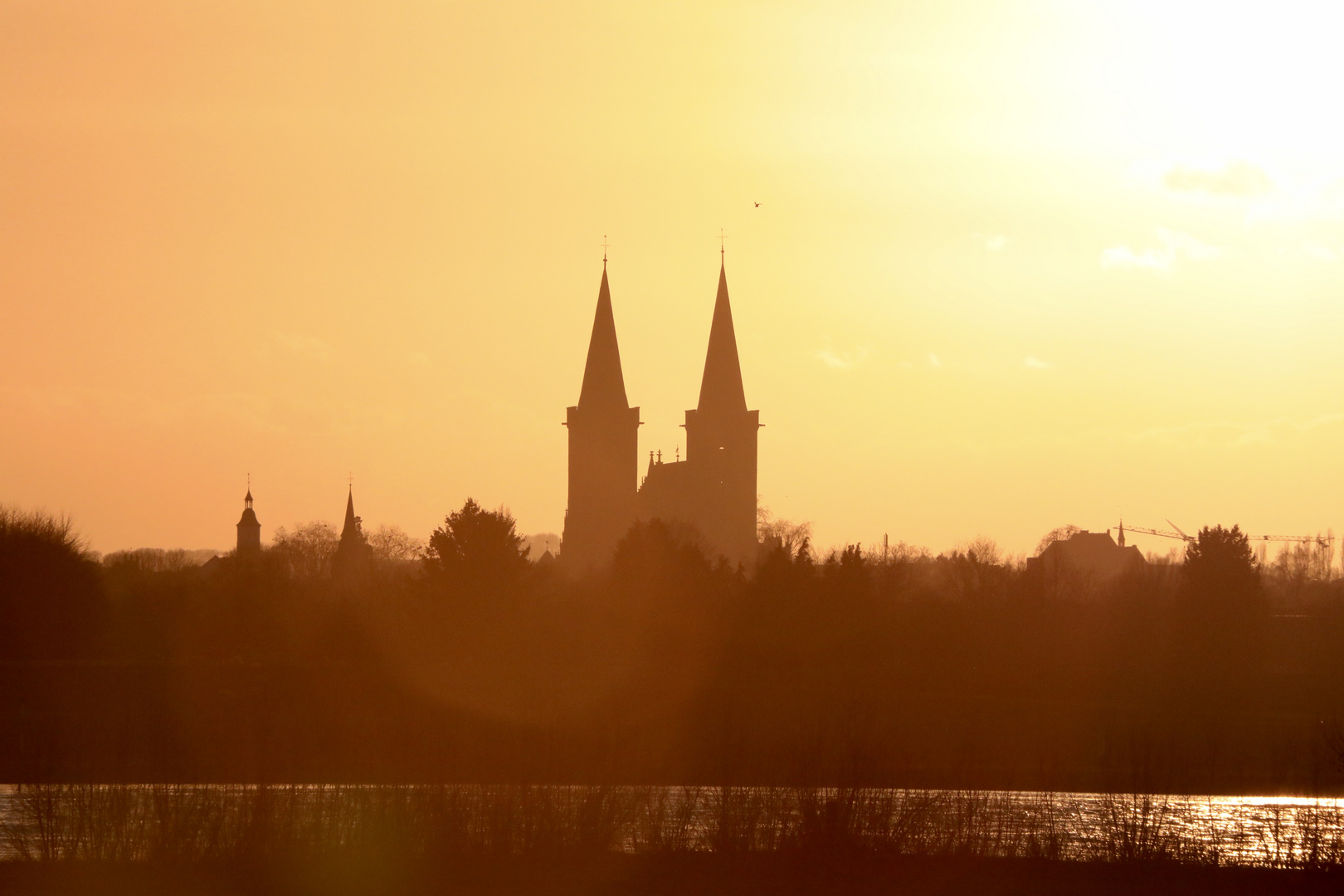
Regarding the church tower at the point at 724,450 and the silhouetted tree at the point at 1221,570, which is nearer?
the silhouetted tree at the point at 1221,570

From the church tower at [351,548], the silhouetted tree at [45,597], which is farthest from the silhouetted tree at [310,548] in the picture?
the silhouetted tree at [45,597]

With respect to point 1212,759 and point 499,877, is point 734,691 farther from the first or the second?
point 499,877

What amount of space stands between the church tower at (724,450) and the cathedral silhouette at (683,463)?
0.06 metres

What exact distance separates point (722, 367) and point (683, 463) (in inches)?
324

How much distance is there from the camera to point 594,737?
2064 centimetres

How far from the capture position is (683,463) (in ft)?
336

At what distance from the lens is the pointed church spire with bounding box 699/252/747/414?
96.5 meters

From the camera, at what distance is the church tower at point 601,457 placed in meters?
96.9

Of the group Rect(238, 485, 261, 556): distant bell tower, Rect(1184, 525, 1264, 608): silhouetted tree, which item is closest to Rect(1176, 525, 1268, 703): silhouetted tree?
Rect(1184, 525, 1264, 608): silhouetted tree

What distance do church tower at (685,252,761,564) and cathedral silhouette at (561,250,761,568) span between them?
0.06 m

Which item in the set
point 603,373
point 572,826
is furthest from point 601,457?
point 572,826

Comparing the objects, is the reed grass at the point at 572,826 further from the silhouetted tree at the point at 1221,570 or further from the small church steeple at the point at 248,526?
the small church steeple at the point at 248,526

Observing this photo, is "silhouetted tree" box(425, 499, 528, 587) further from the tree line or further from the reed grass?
the reed grass

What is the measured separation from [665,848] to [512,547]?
30.4 meters
